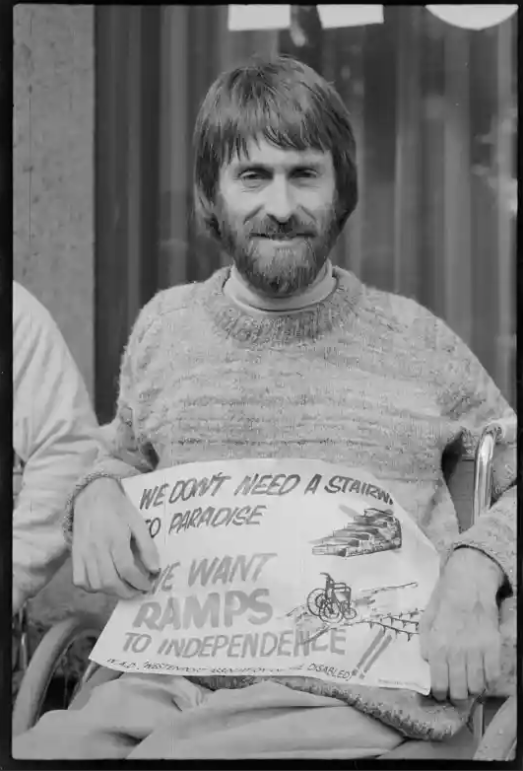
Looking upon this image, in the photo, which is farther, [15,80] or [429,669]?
[15,80]

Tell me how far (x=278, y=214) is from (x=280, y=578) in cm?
75

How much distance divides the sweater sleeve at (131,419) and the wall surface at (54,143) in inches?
5.1

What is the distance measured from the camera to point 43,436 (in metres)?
2.35

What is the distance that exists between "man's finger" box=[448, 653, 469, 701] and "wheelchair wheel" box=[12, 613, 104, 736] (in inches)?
29.2

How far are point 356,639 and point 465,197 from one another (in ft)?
3.17

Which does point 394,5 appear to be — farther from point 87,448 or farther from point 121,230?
point 87,448

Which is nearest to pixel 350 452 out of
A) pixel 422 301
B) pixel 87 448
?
pixel 422 301

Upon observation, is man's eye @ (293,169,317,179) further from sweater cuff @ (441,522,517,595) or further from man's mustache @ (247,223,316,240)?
sweater cuff @ (441,522,517,595)

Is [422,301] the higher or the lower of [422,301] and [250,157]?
the lower

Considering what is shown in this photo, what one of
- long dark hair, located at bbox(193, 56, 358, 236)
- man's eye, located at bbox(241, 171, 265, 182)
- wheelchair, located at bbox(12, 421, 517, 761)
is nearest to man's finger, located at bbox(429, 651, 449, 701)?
wheelchair, located at bbox(12, 421, 517, 761)

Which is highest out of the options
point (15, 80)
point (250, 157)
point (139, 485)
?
point (15, 80)

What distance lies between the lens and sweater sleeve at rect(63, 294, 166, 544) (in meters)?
2.28

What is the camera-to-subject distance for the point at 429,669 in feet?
6.84

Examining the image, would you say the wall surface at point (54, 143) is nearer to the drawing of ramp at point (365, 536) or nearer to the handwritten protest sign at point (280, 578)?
the handwritten protest sign at point (280, 578)
